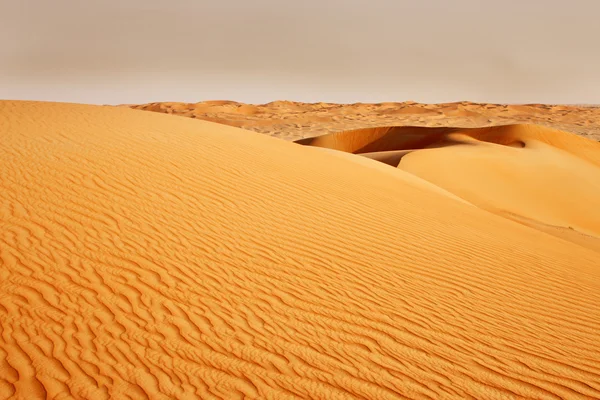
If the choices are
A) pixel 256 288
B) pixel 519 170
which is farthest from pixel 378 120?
pixel 256 288

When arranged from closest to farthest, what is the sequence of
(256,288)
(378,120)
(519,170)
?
(256,288) < (519,170) < (378,120)

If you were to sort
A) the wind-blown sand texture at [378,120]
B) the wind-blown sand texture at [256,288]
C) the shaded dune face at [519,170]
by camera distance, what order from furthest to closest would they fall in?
the wind-blown sand texture at [378,120]
the shaded dune face at [519,170]
the wind-blown sand texture at [256,288]

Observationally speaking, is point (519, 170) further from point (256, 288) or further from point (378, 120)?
point (378, 120)

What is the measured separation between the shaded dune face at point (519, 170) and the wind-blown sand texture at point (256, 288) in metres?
7.93

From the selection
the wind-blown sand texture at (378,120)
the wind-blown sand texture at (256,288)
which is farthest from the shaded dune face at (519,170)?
the wind-blown sand texture at (378,120)

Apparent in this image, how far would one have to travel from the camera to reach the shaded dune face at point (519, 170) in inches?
677

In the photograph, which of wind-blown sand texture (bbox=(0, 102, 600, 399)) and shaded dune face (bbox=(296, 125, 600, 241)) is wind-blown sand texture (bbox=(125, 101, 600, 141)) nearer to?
shaded dune face (bbox=(296, 125, 600, 241))

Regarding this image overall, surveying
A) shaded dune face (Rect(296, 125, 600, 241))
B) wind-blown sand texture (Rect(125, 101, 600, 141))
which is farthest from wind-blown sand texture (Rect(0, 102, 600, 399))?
wind-blown sand texture (Rect(125, 101, 600, 141))

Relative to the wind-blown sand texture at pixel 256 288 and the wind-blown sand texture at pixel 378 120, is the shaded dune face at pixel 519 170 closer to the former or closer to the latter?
the wind-blown sand texture at pixel 256 288

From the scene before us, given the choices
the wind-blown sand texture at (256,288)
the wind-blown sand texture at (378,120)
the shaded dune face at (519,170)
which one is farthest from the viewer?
the wind-blown sand texture at (378,120)

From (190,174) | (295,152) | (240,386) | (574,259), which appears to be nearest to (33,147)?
(190,174)

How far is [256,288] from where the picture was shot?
4.81m

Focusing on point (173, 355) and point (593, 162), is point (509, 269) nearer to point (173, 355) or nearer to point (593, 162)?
point (173, 355)

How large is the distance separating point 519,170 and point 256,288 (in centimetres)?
1868
